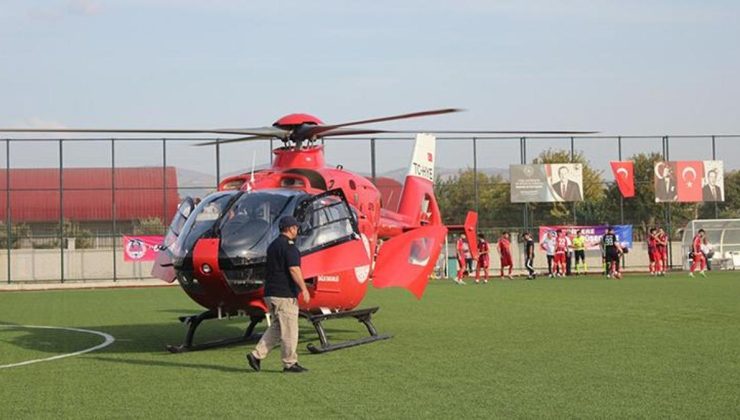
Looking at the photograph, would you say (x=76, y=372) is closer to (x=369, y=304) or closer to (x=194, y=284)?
(x=194, y=284)

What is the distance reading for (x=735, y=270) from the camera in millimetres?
39812

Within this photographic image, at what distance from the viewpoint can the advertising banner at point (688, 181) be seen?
43438 mm

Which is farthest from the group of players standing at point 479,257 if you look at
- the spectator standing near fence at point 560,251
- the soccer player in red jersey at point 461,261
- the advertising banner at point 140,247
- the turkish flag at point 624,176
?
the advertising banner at point 140,247

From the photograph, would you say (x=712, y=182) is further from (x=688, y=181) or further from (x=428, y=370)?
(x=428, y=370)

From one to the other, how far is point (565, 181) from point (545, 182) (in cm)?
86

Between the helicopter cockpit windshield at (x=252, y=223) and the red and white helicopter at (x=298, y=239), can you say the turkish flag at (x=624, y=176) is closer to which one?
the red and white helicopter at (x=298, y=239)

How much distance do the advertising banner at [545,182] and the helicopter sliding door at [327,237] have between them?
2991 cm

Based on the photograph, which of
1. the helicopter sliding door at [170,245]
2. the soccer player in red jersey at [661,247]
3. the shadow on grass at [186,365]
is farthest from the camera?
the soccer player in red jersey at [661,247]

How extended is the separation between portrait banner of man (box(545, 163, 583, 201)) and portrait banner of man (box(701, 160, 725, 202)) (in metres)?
5.85

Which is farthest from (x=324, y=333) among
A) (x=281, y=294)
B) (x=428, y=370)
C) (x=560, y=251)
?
(x=560, y=251)

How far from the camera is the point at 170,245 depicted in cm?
1395

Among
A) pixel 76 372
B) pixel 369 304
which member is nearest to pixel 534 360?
pixel 76 372

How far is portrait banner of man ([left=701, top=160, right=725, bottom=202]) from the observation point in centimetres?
4388

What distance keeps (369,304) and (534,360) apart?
39.2 ft
